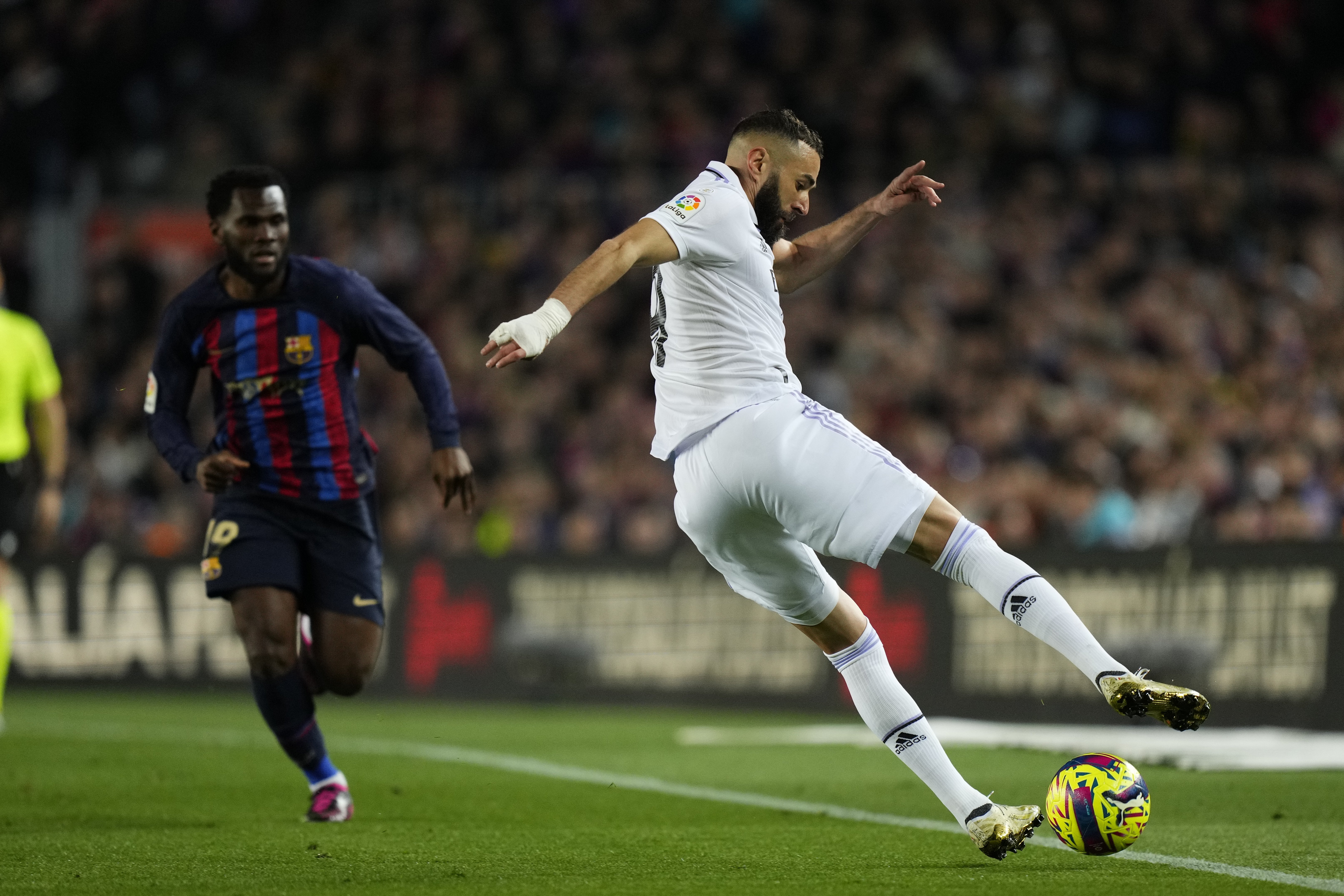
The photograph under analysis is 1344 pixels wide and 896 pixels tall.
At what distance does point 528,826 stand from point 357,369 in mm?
1847

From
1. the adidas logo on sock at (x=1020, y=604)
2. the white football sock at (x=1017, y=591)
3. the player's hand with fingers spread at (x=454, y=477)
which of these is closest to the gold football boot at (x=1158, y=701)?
the white football sock at (x=1017, y=591)

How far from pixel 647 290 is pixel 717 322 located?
1137 cm

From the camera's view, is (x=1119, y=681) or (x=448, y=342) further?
(x=448, y=342)

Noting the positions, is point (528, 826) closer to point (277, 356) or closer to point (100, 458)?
point (277, 356)

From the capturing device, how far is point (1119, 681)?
16.9 ft

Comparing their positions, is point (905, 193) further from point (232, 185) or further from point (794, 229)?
point (794, 229)

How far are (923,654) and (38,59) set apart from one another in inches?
465

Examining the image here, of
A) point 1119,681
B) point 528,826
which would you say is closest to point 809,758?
point 528,826

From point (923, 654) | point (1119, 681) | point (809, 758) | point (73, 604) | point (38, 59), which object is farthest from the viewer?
point (38, 59)

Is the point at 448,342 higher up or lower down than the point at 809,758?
higher up

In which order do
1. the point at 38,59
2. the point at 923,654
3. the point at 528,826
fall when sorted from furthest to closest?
the point at 38,59 → the point at 923,654 → the point at 528,826

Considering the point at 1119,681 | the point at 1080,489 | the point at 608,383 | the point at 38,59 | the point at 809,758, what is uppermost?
the point at 38,59

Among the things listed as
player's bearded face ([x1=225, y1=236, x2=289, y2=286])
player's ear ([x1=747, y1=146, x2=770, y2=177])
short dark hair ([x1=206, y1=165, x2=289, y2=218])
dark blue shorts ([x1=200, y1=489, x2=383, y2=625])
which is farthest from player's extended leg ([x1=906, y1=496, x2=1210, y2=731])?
short dark hair ([x1=206, y1=165, x2=289, y2=218])

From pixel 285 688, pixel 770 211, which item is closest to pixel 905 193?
pixel 770 211
